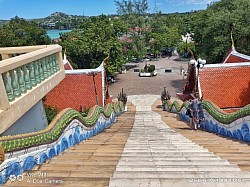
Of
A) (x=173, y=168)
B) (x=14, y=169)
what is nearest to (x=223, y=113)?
(x=173, y=168)

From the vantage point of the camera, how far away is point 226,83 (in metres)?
16.6

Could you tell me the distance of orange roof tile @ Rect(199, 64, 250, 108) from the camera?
54.1 ft

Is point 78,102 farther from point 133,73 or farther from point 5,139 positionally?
point 133,73

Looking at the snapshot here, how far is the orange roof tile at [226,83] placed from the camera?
16.5 m

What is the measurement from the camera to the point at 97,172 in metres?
3.49

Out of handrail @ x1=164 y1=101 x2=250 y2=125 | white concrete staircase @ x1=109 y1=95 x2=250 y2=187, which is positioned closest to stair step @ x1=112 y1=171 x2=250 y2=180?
white concrete staircase @ x1=109 y1=95 x2=250 y2=187

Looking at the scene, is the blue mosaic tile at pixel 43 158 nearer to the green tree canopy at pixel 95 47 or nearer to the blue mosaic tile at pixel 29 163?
the blue mosaic tile at pixel 29 163

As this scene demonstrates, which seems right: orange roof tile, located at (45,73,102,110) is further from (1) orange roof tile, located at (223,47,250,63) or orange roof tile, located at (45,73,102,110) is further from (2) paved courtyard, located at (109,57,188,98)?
(2) paved courtyard, located at (109,57,188,98)

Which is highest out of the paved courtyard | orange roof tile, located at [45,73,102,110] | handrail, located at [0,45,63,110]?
handrail, located at [0,45,63,110]

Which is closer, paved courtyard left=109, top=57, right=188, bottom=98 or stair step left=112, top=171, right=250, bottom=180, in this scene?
stair step left=112, top=171, right=250, bottom=180

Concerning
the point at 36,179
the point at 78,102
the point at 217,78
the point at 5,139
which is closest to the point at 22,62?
the point at 5,139

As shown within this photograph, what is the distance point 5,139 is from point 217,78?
14927mm

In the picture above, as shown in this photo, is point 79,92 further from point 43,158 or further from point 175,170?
Result: point 175,170

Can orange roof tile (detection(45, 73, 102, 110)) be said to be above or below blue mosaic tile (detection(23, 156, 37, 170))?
below
